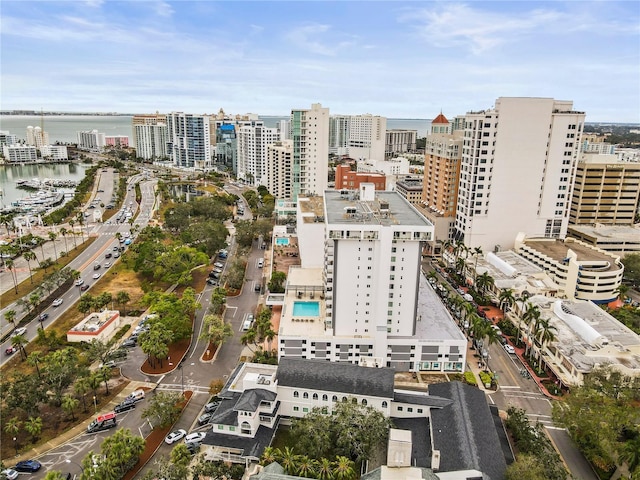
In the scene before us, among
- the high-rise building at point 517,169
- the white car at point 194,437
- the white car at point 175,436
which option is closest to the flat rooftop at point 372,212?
the high-rise building at point 517,169

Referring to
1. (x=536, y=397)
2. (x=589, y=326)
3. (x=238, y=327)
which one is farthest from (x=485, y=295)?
(x=238, y=327)

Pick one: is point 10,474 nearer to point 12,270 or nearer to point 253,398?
point 253,398

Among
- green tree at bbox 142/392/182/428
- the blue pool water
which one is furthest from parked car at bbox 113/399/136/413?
the blue pool water

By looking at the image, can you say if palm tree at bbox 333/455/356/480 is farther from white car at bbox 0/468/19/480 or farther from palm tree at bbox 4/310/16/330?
palm tree at bbox 4/310/16/330

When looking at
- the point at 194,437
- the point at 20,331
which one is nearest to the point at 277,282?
the point at 194,437

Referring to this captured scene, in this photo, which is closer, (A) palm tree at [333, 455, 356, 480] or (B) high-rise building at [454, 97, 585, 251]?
(A) palm tree at [333, 455, 356, 480]
